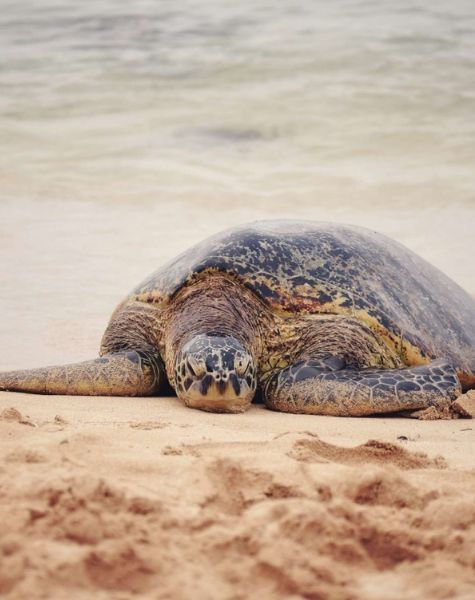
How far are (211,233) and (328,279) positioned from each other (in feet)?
28.6

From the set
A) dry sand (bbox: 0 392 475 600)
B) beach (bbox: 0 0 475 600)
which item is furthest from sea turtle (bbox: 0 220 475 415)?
dry sand (bbox: 0 392 475 600)

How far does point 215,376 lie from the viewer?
429 cm

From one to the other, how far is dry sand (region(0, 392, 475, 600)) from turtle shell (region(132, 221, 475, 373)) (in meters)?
1.82

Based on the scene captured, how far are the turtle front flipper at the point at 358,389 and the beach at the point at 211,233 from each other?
0.52ft

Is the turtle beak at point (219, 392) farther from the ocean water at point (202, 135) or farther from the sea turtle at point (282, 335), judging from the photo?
the ocean water at point (202, 135)

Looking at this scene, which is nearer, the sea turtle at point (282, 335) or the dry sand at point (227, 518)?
the dry sand at point (227, 518)

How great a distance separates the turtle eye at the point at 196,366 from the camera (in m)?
4.32

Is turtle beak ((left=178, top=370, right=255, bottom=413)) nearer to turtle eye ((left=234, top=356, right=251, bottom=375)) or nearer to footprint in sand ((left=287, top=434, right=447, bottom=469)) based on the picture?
turtle eye ((left=234, top=356, right=251, bottom=375))

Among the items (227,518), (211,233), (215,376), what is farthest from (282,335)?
(211,233)

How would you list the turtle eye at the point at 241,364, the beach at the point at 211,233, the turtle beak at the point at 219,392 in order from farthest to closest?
the turtle eye at the point at 241,364, the turtle beak at the point at 219,392, the beach at the point at 211,233

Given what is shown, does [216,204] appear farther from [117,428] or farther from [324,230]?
[117,428]

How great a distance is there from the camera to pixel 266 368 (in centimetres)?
491

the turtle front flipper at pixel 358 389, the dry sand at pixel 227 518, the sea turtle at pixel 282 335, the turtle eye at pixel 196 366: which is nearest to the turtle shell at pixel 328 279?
the sea turtle at pixel 282 335

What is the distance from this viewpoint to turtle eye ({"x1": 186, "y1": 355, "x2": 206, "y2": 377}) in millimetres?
4316
